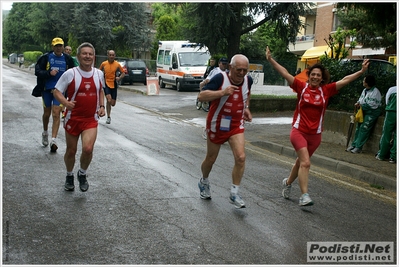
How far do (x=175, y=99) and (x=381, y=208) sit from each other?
19.8m

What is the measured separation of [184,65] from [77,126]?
26356mm

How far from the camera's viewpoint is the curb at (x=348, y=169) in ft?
31.7

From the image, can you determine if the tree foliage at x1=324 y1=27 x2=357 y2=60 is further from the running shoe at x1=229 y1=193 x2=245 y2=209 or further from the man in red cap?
the running shoe at x1=229 y1=193 x2=245 y2=209

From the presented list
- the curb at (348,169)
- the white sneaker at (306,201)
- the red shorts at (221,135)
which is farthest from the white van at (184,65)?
the white sneaker at (306,201)

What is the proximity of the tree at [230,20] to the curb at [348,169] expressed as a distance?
10172mm

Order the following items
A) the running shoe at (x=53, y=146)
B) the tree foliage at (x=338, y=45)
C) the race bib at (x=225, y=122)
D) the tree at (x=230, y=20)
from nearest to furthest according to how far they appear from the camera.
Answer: the race bib at (x=225, y=122), the running shoe at (x=53, y=146), the tree foliage at (x=338, y=45), the tree at (x=230, y=20)

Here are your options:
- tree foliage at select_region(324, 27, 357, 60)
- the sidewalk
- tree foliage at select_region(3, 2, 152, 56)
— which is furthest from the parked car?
the sidewalk

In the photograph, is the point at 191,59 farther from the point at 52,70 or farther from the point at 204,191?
the point at 204,191

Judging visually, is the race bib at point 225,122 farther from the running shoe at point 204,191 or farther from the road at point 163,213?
the road at point 163,213

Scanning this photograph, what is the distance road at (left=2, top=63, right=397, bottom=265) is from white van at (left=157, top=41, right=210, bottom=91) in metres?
21.9

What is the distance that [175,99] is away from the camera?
89.3ft

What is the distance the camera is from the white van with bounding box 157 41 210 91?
33406 mm

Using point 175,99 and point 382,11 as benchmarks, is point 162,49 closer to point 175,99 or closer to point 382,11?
point 175,99

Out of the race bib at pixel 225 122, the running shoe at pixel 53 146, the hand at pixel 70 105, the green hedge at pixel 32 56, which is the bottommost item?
the green hedge at pixel 32 56
